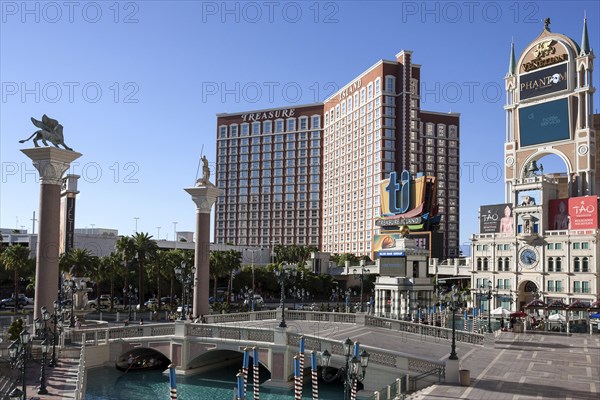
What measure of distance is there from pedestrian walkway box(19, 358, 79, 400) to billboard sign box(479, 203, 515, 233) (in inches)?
3148

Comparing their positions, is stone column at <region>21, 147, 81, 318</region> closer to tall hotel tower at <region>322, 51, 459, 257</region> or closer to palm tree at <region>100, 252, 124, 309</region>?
palm tree at <region>100, 252, 124, 309</region>

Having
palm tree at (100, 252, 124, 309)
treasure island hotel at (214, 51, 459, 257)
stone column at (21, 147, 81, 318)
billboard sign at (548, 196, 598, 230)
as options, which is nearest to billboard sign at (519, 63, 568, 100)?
billboard sign at (548, 196, 598, 230)

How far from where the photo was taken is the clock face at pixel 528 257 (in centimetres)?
9712

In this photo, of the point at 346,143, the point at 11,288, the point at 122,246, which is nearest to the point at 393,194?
the point at 346,143

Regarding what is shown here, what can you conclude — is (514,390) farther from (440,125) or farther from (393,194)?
(440,125)

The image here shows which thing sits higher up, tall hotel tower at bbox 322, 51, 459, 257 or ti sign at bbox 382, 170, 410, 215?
tall hotel tower at bbox 322, 51, 459, 257

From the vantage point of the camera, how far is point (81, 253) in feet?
248

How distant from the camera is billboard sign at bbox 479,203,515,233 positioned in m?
103

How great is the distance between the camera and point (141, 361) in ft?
152

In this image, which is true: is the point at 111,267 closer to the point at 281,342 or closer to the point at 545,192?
the point at 281,342

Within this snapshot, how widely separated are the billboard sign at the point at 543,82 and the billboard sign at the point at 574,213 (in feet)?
66.7

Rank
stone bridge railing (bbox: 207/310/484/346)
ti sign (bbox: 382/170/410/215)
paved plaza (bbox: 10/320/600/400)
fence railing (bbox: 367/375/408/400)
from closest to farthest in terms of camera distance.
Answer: fence railing (bbox: 367/375/408/400), paved plaza (bbox: 10/320/600/400), stone bridge railing (bbox: 207/310/484/346), ti sign (bbox: 382/170/410/215)

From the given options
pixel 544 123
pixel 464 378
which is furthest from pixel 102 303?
pixel 544 123

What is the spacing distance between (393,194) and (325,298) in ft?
84.5
